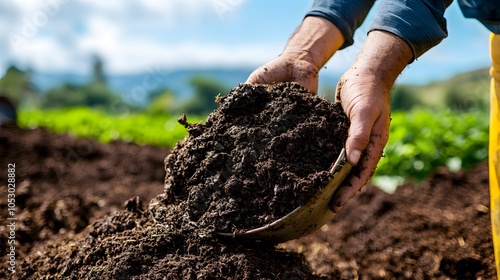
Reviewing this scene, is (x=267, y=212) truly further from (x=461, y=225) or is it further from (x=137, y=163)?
(x=137, y=163)

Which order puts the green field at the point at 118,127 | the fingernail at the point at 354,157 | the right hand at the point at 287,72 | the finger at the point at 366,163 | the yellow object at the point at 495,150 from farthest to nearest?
the green field at the point at 118,127 < the right hand at the point at 287,72 < the yellow object at the point at 495,150 < the finger at the point at 366,163 < the fingernail at the point at 354,157

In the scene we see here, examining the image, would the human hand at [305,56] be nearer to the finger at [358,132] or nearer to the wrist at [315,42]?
the wrist at [315,42]

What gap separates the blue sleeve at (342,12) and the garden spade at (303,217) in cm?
89

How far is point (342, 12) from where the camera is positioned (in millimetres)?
2766

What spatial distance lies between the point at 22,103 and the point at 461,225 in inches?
638

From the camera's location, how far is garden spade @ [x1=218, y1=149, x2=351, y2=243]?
2.14 metres

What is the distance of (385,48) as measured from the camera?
2.31 m

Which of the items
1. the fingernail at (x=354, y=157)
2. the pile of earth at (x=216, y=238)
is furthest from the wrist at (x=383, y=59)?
the pile of earth at (x=216, y=238)

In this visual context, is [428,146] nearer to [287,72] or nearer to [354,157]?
[287,72]

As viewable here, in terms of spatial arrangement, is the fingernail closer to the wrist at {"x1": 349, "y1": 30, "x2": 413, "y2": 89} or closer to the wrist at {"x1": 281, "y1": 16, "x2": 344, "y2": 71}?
the wrist at {"x1": 349, "y1": 30, "x2": 413, "y2": 89}

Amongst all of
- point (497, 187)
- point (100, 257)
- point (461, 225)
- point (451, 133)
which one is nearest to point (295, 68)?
point (497, 187)

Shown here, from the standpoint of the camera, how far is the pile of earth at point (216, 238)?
7.24 ft

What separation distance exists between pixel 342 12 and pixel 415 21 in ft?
1.71

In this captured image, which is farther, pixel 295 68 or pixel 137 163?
pixel 137 163
